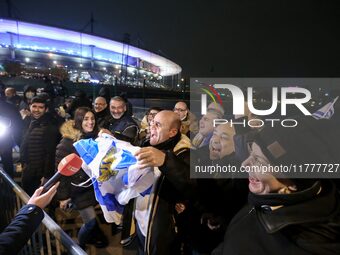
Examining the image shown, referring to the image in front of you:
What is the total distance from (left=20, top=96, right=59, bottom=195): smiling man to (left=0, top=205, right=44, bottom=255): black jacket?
2.61 meters

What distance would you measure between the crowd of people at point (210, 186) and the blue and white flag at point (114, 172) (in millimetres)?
150

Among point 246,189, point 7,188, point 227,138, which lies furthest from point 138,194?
point 7,188

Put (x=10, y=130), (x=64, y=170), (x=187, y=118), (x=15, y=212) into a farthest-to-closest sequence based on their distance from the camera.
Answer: (x=10, y=130) < (x=187, y=118) < (x=15, y=212) < (x=64, y=170)

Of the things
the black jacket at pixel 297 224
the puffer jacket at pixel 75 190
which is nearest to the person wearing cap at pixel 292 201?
the black jacket at pixel 297 224

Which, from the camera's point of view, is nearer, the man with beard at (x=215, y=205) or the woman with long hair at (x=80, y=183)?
the man with beard at (x=215, y=205)

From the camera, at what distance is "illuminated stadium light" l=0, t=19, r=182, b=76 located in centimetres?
5175

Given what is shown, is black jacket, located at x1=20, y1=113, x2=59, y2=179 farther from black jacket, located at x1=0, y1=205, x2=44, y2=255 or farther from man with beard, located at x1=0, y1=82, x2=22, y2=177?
black jacket, located at x1=0, y1=205, x2=44, y2=255

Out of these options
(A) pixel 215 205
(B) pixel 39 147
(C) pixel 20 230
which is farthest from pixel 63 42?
(C) pixel 20 230

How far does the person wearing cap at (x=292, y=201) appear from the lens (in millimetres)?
1137

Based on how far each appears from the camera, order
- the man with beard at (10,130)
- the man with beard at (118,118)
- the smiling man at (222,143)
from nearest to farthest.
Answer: the smiling man at (222,143)
the man with beard at (118,118)
the man with beard at (10,130)

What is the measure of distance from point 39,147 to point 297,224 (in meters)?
3.81

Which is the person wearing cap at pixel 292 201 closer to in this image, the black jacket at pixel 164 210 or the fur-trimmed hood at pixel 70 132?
the black jacket at pixel 164 210

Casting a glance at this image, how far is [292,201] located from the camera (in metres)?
1.22

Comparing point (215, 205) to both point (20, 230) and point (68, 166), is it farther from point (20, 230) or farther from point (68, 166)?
point (20, 230)
